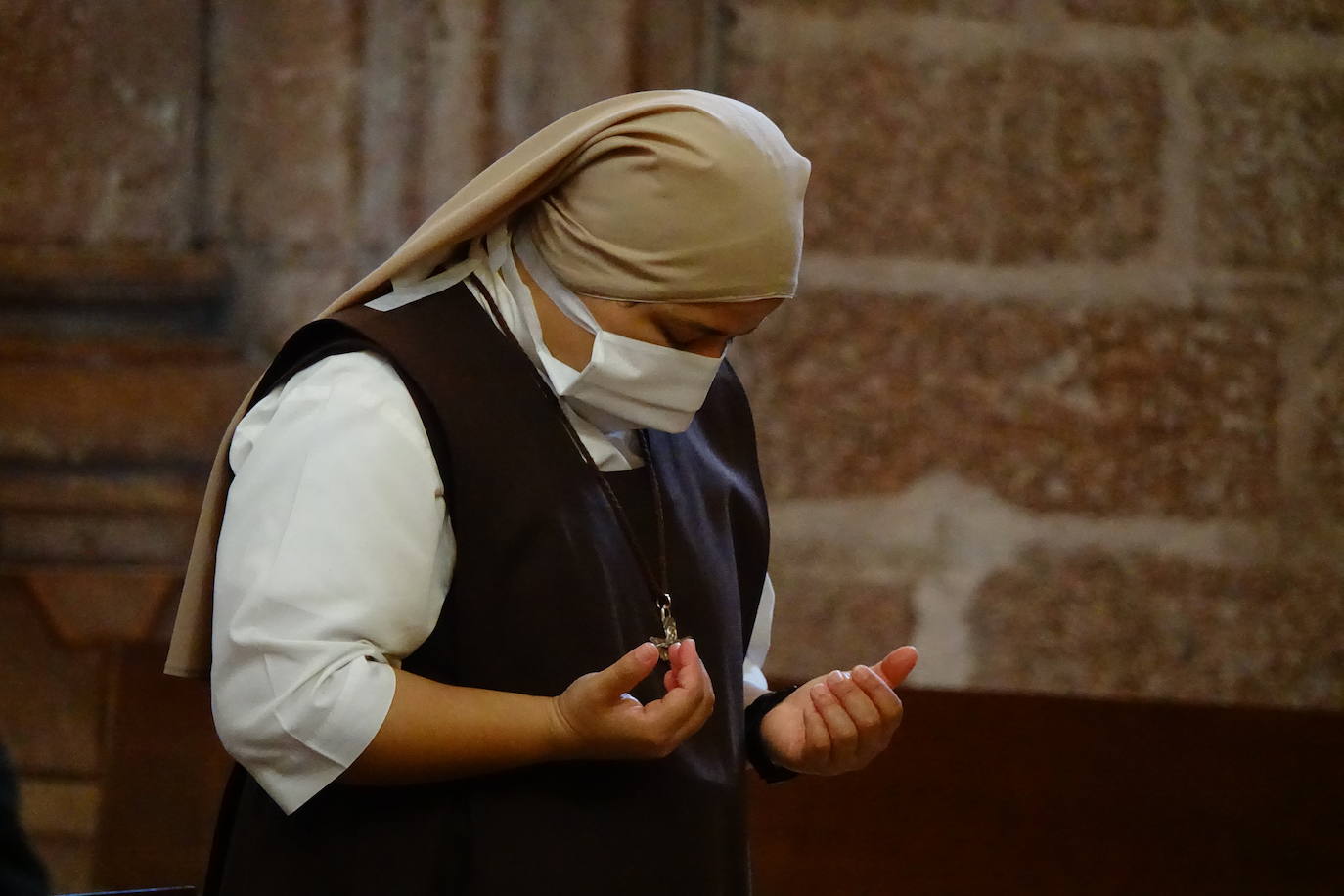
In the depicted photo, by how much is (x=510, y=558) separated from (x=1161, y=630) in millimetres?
1719

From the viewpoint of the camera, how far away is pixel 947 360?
2.74m

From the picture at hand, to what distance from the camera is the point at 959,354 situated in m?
2.74

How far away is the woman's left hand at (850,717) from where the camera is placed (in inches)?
60.5

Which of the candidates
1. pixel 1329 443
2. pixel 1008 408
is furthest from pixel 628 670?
pixel 1329 443

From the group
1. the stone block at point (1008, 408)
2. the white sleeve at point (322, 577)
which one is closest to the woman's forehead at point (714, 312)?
the white sleeve at point (322, 577)

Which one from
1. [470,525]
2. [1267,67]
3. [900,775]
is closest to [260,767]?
[470,525]

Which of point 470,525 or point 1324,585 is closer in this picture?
point 470,525

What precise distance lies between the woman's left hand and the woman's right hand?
0.81ft

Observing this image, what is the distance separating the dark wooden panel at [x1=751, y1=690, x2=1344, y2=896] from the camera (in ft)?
7.70

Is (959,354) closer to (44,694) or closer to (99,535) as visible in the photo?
(99,535)

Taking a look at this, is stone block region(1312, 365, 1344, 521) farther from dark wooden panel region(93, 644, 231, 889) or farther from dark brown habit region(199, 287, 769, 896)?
dark wooden panel region(93, 644, 231, 889)

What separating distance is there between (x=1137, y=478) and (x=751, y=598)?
1.19m

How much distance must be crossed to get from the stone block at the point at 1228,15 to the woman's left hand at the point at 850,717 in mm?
1673

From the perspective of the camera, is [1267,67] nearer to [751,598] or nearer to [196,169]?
[751,598]
